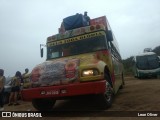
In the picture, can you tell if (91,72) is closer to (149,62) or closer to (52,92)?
(52,92)

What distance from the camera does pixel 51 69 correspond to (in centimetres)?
839

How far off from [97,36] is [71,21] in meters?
1.89

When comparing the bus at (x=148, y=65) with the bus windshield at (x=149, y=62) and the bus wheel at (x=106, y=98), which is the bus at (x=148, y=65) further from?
the bus wheel at (x=106, y=98)

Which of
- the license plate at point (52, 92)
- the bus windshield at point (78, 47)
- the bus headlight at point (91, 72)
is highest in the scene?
the bus windshield at point (78, 47)

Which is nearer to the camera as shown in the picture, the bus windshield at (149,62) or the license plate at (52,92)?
the license plate at (52,92)

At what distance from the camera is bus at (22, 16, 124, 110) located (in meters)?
7.85

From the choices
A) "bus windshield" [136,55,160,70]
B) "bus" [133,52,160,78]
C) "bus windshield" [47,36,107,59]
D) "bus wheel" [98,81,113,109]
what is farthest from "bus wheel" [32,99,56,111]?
"bus windshield" [136,55,160,70]

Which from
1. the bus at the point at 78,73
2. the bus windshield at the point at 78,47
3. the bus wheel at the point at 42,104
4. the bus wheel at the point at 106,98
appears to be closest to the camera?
the bus at the point at 78,73

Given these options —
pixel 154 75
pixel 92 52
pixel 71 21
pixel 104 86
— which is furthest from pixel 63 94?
pixel 154 75

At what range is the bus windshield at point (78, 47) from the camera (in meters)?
9.73

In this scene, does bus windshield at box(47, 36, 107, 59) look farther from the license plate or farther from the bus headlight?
the license plate

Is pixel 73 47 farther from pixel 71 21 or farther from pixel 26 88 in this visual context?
pixel 26 88

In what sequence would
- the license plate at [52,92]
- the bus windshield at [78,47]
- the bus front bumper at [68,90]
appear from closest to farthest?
the bus front bumper at [68,90] < the license plate at [52,92] < the bus windshield at [78,47]

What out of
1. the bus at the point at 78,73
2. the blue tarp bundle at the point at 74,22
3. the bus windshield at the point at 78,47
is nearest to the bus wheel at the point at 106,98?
the bus at the point at 78,73
